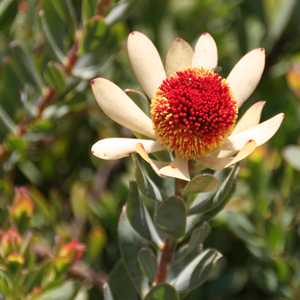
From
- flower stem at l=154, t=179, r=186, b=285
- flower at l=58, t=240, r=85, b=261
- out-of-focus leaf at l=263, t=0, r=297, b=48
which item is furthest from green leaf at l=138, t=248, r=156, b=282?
out-of-focus leaf at l=263, t=0, r=297, b=48

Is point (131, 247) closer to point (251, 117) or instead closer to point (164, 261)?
point (164, 261)

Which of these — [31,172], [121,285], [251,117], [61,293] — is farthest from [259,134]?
[31,172]

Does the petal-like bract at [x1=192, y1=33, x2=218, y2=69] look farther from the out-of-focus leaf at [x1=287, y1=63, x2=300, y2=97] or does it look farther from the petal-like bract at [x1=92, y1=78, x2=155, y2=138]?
the out-of-focus leaf at [x1=287, y1=63, x2=300, y2=97]

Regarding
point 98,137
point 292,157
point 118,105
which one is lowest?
point 292,157

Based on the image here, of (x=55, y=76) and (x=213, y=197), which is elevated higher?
(x=55, y=76)

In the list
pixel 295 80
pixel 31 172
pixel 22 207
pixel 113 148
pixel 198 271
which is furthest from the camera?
pixel 31 172

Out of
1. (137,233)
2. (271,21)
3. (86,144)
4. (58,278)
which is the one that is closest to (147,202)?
(137,233)

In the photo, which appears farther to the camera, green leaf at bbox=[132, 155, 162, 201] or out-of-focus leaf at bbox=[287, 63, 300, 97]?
out-of-focus leaf at bbox=[287, 63, 300, 97]
